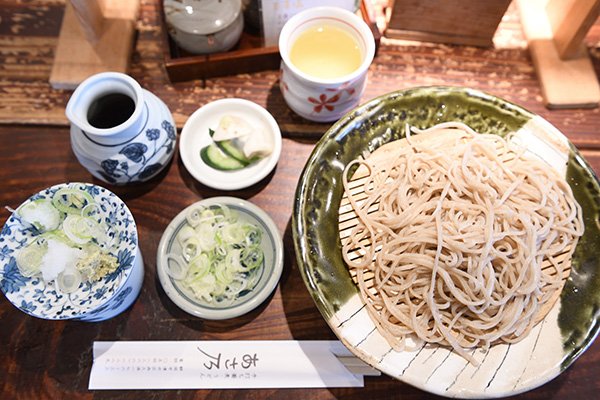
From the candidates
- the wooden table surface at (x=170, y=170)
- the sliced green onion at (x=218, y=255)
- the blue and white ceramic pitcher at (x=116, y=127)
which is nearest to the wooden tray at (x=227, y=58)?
the wooden table surface at (x=170, y=170)

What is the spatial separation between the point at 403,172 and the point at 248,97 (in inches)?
31.6

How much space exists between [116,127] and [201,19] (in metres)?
0.63

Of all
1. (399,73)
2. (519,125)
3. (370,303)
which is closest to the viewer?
(370,303)

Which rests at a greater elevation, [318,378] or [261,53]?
[261,53]

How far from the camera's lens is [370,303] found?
4.91 ft

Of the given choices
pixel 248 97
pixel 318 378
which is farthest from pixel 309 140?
pixel 318 378

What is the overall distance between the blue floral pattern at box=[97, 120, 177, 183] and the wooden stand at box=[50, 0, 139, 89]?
53 cm

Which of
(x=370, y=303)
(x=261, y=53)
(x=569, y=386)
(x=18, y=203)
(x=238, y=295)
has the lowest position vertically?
(x=18, y=203)

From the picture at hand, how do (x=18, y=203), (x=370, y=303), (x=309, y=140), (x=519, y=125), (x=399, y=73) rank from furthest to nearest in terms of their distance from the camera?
(x=399, y=73) < (x=309, y=140) < (x=18, y=203) < (x=519, y=125) < (x=370, y=303)

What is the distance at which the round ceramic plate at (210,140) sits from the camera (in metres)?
1.83

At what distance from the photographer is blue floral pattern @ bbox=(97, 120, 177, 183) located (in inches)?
64.6

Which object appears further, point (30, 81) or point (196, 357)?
point (30, 81)

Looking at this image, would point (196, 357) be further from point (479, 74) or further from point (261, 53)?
point (479, 74)

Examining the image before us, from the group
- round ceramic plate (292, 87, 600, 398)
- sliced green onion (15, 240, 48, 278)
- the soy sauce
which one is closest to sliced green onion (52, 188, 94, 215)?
sliced green onion (15, 240, 48, 278)
